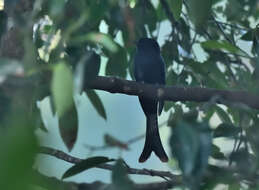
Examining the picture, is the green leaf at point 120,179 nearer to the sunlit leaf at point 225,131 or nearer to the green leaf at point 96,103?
the sunlit leaf at point 225,131

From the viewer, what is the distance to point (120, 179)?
130cm

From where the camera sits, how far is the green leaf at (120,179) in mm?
1259

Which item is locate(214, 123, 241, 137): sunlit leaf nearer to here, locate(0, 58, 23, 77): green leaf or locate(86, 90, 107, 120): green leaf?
locate(0, 58, 23, 77): green leaf

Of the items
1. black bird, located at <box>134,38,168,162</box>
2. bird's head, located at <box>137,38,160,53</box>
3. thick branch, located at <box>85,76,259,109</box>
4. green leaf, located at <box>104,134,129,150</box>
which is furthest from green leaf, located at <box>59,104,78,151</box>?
bird's head, located at <box>137,38,160,53</box>

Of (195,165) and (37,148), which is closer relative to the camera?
(37,148)

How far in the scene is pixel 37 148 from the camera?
84 centimetres

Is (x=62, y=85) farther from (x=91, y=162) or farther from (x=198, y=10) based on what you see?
(x=198, y=10)

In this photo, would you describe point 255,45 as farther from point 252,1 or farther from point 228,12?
point 228,12

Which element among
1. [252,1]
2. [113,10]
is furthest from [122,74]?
[252,1]

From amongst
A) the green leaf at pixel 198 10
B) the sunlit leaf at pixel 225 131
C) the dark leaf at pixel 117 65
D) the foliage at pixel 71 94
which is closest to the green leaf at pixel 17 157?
the foliage at pixel 71 94

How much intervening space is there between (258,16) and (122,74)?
0.92m

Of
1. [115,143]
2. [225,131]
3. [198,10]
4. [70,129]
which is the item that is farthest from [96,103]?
[115,143]

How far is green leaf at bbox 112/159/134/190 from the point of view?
1259mm

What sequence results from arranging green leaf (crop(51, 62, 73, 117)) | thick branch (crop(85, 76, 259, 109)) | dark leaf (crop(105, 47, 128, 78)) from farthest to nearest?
dark leaf (crop(105, 47, 128, 78)) < thick branch (crop(85, 76, 259, 109)) < green leaf (crop(51, 62, 73, 117))
